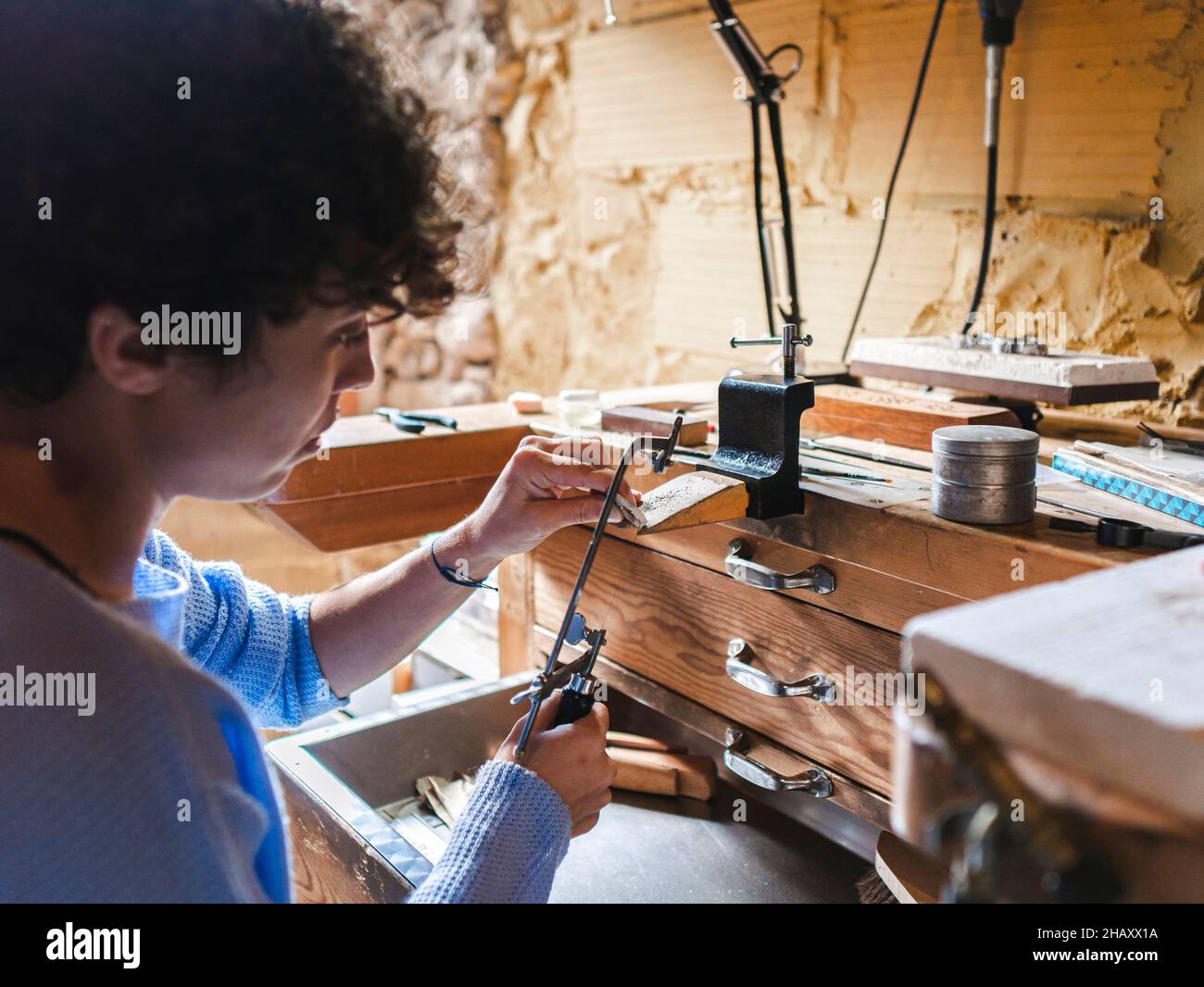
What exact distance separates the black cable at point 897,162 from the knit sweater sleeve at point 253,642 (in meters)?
1.03

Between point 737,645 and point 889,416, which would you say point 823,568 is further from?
point 889,416

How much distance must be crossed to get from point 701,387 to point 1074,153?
680 millimetres

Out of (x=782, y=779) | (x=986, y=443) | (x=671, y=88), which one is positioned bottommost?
(x=782, y=779)

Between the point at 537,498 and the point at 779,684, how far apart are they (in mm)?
344

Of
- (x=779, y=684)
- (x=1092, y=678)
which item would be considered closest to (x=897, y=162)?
(x=779, y=684)

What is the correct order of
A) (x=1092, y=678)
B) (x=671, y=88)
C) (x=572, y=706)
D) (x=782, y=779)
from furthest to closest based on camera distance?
(x=671, y=88), (x=782, y=779), (x=572, y=706), (x=1092, y=678)

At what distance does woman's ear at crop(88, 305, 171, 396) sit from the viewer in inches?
29.3

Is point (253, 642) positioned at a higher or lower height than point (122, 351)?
lower

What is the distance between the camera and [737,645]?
1.23 metres

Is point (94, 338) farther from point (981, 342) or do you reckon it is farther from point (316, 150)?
point (981, 342)

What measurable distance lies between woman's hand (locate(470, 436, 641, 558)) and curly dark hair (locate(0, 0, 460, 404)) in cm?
41

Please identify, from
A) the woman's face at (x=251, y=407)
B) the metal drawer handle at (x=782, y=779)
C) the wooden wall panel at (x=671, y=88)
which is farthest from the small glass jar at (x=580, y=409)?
the wooden wall panel at (x=671, y=88)
